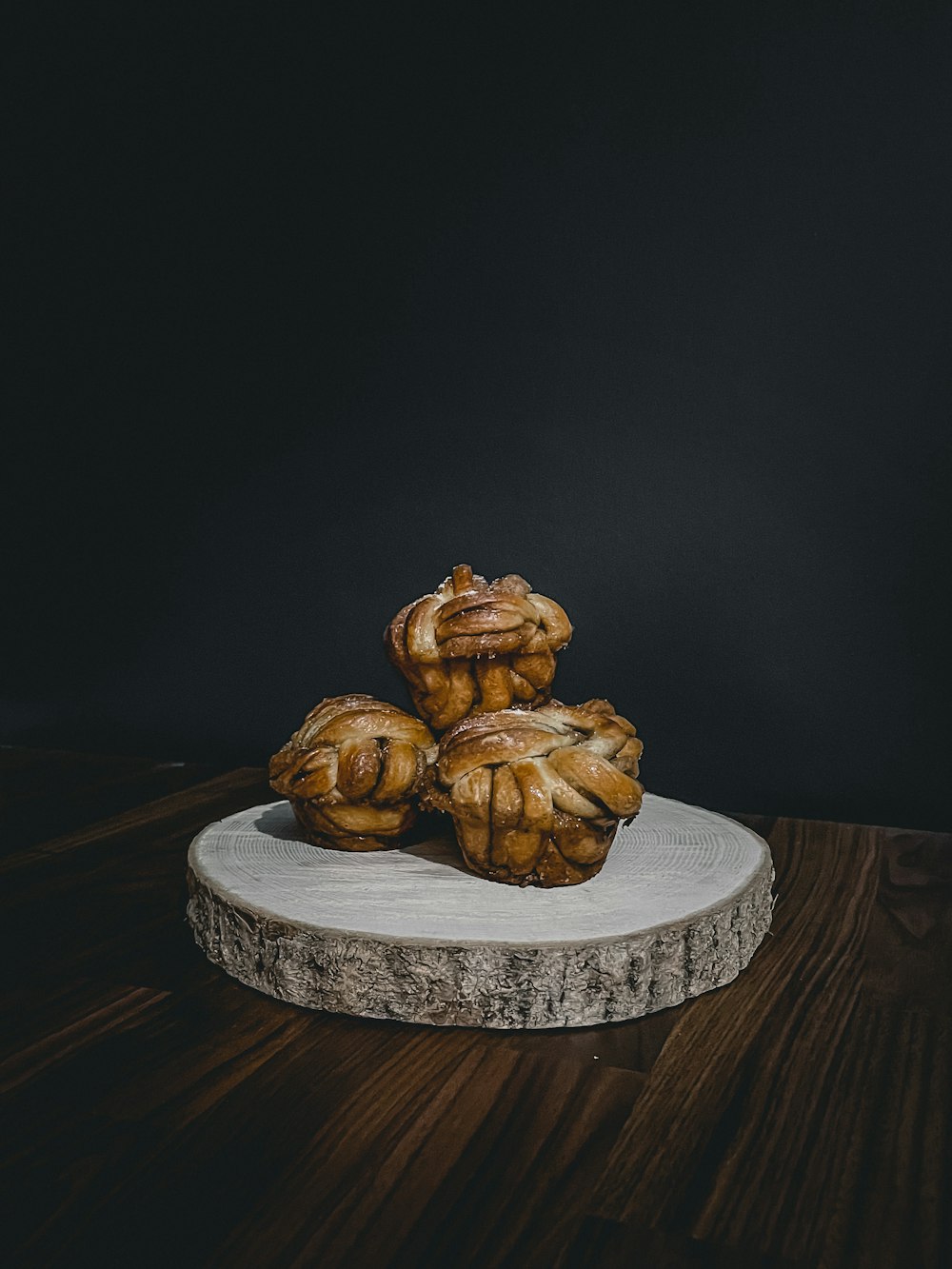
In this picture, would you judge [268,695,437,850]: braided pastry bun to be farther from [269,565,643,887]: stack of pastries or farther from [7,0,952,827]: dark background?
[7,0,952,827]: dark background

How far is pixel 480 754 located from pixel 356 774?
0.14 meters

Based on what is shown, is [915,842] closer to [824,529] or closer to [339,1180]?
[824,529]

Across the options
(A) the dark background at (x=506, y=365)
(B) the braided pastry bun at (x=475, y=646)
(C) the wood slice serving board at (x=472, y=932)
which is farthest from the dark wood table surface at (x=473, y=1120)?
(A) the dark background at (x=506, y=365)

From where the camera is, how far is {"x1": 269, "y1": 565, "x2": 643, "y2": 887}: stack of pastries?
105 cm

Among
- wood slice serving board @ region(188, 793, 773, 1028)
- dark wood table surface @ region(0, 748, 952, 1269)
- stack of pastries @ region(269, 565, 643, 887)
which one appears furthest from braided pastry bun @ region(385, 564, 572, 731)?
dark wood table surface @ region(0, 748, 952, 1269)

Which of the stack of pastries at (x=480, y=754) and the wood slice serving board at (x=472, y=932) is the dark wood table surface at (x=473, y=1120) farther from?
the stack of pastries at (x=480, y=754)

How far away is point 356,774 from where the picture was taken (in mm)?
1128

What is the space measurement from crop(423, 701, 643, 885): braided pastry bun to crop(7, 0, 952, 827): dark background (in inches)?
29.7

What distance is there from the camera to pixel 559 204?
179 centimetres

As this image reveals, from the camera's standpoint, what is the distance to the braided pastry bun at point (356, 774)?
114cm

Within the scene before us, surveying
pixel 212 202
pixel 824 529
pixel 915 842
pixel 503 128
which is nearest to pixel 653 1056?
pixel 915 842

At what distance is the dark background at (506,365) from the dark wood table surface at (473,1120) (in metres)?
0.63

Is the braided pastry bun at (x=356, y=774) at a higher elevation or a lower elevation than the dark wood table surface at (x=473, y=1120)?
higher

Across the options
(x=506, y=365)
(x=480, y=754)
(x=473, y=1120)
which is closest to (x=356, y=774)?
(x=480, y=754)
